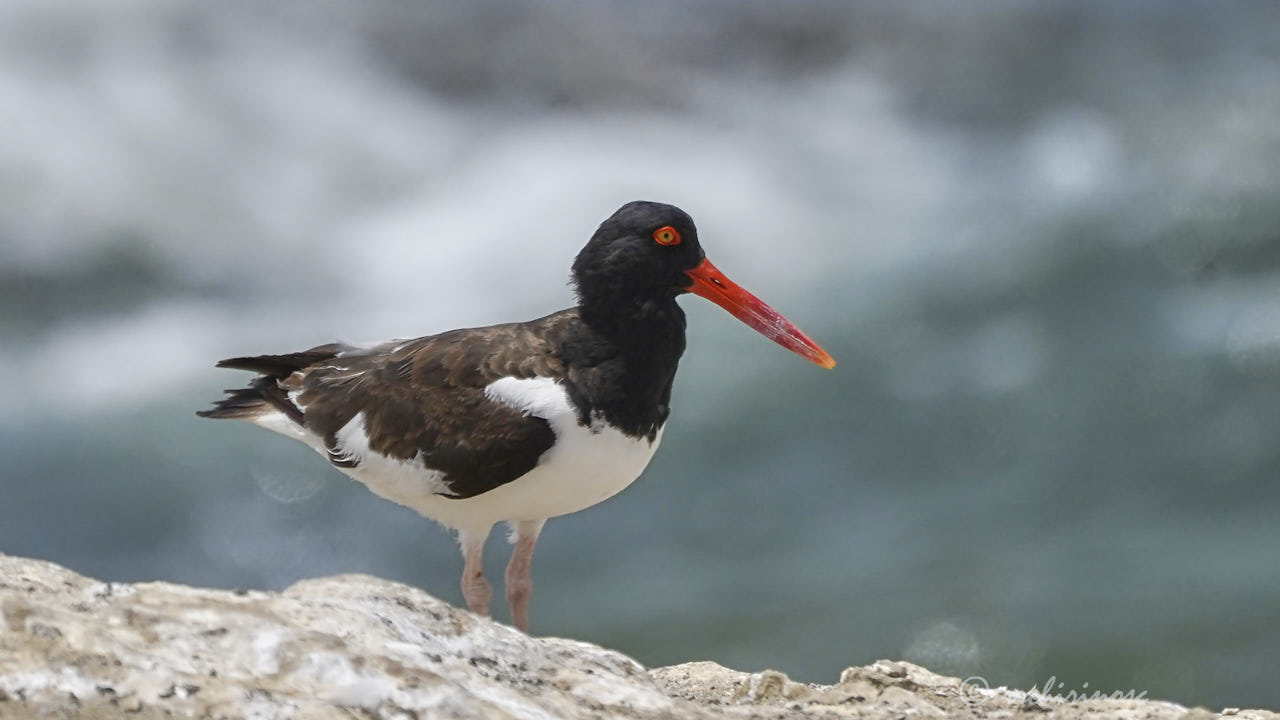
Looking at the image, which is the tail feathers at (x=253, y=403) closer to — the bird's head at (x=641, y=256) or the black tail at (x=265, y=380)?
the black tail at (x=265, y=380)

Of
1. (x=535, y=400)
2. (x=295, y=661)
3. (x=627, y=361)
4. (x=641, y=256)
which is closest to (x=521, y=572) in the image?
(x=535, y=400)

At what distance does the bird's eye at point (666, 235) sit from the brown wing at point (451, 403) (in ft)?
1.82

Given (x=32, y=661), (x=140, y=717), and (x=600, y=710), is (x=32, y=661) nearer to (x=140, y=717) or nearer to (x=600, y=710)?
(x=140, y=717)

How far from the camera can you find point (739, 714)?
413cm

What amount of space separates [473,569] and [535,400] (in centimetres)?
103

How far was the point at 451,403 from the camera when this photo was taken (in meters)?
6.29

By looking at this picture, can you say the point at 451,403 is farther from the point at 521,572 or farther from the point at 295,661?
the point at 295,661

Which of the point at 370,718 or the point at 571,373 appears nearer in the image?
the point at 370,718

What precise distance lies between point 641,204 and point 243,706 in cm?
360

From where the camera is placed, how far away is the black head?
20.4 ft

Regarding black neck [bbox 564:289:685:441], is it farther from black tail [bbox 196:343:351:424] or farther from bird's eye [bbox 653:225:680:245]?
black tail [bbox 196:343:351:424]

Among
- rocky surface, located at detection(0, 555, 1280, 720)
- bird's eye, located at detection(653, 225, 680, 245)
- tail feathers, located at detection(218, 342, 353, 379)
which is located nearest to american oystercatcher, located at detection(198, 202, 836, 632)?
bird's eye, located at detection(653, 225, 680, 245)

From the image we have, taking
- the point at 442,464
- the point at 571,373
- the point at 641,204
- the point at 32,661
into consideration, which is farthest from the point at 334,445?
the point at 32,661

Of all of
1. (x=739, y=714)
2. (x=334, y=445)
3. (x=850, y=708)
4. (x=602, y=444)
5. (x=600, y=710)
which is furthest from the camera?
(x=334, y=445)
